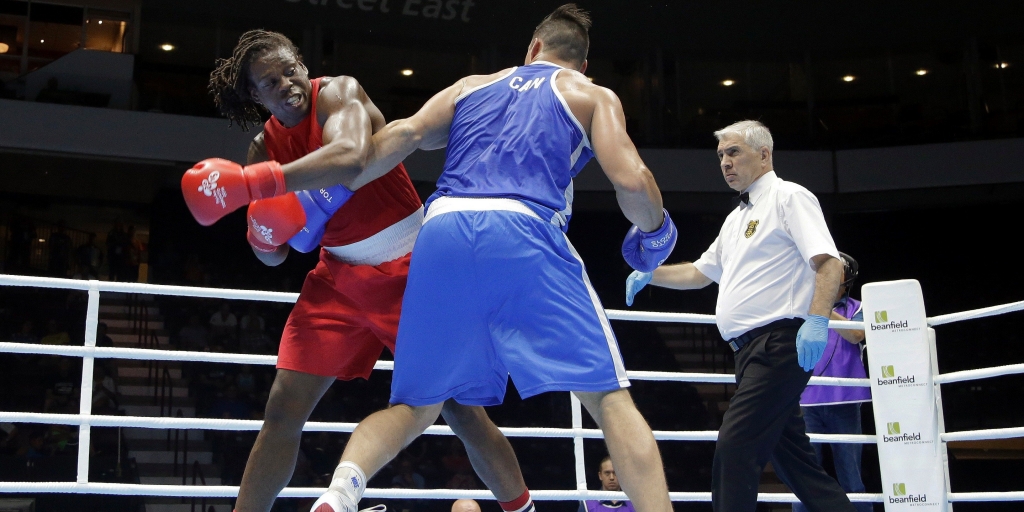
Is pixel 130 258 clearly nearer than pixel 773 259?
No

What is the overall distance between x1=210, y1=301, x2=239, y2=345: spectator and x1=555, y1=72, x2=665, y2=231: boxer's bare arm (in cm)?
857

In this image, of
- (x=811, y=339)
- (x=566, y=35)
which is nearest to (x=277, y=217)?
(x=566, y=35)

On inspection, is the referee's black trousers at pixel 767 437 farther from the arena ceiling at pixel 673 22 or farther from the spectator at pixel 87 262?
the spectator at pixel 87 262

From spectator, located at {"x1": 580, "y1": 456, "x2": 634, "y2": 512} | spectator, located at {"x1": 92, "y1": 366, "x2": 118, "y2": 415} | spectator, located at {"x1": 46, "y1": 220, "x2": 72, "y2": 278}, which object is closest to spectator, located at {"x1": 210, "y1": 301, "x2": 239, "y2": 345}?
spectator, located at {"x1": 92, "y1": 366, "x2": 118, "y2": 415}

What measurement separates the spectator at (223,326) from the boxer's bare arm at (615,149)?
8570 millimetres

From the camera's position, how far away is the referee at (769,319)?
2.72 metres

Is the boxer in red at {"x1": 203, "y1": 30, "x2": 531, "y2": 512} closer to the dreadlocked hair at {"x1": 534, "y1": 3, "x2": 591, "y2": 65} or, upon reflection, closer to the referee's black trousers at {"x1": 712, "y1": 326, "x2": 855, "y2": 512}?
the dreadlocked hair at {"x1": 534, "y1": 3, "x2": 591, "y2": 65}

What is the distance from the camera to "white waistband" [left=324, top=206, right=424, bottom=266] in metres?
2.38

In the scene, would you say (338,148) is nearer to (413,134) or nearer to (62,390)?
(413,134)

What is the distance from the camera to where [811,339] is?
2.67 metres

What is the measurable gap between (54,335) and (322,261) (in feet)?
27.3

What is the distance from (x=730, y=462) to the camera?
272 centimetres

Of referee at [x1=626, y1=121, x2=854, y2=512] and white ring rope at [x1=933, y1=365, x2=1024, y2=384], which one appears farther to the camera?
white ring rope at [x1=933, y1=365, x2=1024, y2=384]

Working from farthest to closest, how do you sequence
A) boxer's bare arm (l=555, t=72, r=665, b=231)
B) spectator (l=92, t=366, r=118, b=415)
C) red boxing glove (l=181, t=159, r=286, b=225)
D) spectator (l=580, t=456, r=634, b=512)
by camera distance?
1. spectator (l=92, t=366, r=118, b=415)
2. spectator (l=580, t=456, r=634, b=512)
3. boxer's bare arm (l=555, t=72, r=665, b=231)
4. red boxing glove (l=181, t=159, r=286, b=225)
